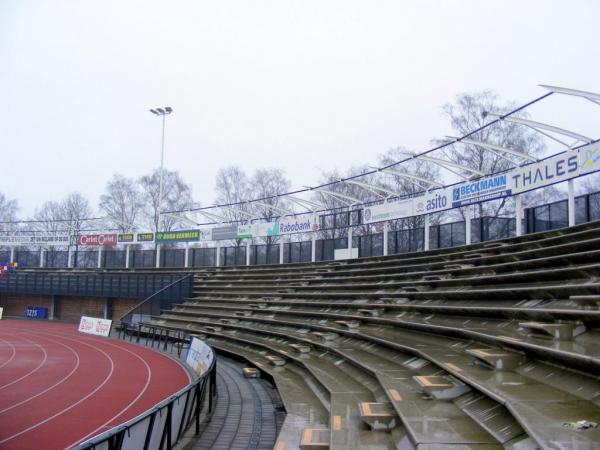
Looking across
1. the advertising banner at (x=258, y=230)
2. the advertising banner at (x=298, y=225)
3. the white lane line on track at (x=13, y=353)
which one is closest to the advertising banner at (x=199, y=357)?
the white lane line on track at (x=13, y=353)

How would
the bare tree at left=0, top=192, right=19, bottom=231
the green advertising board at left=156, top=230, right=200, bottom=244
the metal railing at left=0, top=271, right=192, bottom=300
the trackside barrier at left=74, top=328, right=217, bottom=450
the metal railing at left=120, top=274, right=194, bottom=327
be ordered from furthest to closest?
the bare tree at left=0, top=192, right=19, bottom=231 → the green advertising board at left=156, top=230, right=200, bottom=244 → the metal railing at left=0, top=271, right=192, bottom=300 → the metal railing at left=120, top=274, right=194, bottom=327 → the trackside barrier at left=74, top=328, right=217, bottom=450

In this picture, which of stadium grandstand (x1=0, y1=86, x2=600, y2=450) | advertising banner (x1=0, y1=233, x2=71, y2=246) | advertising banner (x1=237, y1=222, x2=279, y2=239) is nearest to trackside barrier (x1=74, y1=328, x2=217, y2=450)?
stadium grandstand (x1=0, y1=86, x2=600, y2=450)

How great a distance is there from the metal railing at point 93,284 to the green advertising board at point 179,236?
9.77 ft

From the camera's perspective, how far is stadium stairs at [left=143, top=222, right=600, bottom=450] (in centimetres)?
479

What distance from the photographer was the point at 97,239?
37938 mm

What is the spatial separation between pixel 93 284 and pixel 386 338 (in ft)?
91.8

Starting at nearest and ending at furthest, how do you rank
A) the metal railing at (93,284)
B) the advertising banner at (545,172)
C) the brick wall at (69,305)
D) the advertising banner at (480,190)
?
the advertising banner at (545,172) → the advertising banner at (480,190) → the metal railing at (93,284) → the brick wall at (69,305)

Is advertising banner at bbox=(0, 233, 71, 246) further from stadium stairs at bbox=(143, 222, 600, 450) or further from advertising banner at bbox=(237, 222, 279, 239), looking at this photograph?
stadium stairs at bbox=(143, 222, 600, 450)

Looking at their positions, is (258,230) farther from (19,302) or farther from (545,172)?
(19,302)

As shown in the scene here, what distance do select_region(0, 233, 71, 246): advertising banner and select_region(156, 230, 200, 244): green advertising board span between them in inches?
383

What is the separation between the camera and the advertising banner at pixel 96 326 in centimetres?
2569

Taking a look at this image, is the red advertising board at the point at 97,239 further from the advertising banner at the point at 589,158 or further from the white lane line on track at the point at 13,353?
the advertising banner at the point at 589,158

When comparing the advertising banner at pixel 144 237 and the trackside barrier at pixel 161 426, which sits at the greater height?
the advertising banner at pixel 144 237

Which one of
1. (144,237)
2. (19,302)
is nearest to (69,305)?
(19,302)
